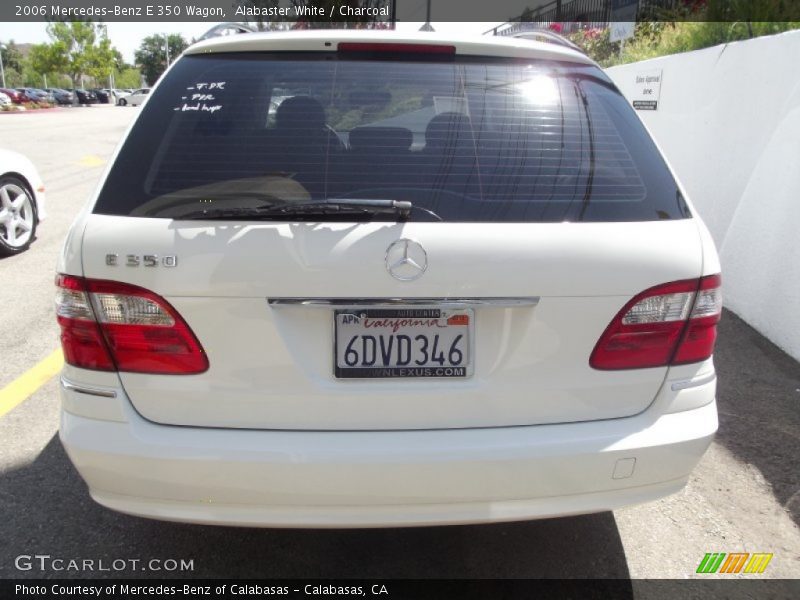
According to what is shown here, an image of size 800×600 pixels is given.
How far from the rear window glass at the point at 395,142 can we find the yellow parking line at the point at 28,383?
227 centimetres

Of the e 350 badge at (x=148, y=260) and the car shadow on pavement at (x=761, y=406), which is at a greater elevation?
the e 350 badge at (x=148, y=260)

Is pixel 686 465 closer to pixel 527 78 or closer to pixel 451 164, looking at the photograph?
pixel 451 164

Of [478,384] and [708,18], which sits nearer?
[478,384]

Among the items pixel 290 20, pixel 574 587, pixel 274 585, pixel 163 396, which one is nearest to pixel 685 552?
pixel 574 587

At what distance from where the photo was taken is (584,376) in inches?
81.0

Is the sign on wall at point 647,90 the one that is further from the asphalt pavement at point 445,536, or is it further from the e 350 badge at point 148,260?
the e 350 badge at point 148,260

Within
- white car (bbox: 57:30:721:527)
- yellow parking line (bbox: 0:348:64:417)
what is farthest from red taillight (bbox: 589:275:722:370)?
yellow parking line (bbox: 0:348:64:417)

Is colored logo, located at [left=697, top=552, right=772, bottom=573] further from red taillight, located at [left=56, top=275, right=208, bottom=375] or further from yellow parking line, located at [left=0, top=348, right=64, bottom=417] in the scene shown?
yellow parking line, located at [left=0, top=348, right=64, bottom=417]

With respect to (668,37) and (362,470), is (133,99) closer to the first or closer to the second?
(668,37)

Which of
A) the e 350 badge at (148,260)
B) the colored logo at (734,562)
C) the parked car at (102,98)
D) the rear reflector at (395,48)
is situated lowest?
the parked car at (102,98)

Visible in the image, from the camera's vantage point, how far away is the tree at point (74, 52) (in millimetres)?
68250

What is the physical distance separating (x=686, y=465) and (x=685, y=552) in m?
0.73

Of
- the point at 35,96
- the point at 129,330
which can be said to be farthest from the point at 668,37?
the point at 35,96

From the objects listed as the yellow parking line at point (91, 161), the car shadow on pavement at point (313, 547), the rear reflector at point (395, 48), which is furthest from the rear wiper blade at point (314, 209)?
the yellow parking line at point (91, 161)
